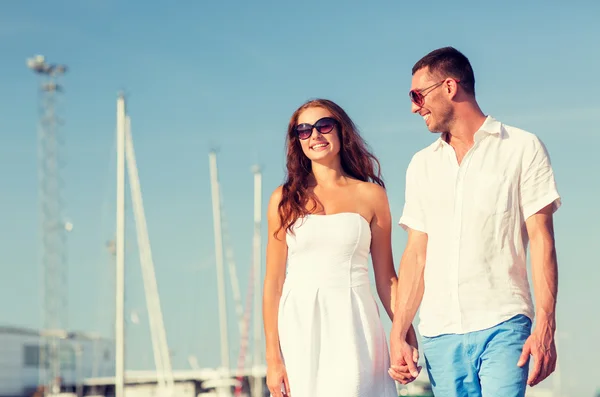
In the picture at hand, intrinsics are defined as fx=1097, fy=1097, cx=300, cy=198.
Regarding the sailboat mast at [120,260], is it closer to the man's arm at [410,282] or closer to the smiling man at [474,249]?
the man's arm at [410,282]

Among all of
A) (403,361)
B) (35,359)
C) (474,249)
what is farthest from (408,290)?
(35,359)

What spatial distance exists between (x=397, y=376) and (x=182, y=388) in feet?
196

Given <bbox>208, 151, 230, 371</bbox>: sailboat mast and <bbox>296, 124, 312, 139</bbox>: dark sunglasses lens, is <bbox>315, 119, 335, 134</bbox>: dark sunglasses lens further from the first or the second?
<bbox>208, 151, 230, 371</bbox>: sailboat mast

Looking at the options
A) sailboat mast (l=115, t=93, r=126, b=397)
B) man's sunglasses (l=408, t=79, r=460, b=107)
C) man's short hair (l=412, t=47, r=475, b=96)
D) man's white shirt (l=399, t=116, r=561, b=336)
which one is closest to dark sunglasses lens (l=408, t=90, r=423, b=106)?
man's sunglasses (l=408, t=79, r=460, b=107)

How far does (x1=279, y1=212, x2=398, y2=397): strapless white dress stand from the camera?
23.1 feet

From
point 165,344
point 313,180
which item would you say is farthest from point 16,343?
point 313,180

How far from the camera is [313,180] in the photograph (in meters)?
7.49

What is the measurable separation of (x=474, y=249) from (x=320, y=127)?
6.22 ft

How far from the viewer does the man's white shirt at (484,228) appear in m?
5.84

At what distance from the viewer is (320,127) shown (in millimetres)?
7438

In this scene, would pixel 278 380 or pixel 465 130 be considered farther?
pixel 278 380

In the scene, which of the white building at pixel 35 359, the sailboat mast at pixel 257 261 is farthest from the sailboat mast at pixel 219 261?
the white building at pixel 35 359

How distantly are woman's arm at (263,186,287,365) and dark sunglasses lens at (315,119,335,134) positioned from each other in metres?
0.60

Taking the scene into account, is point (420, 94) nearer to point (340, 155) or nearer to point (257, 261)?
point (340, 155)
